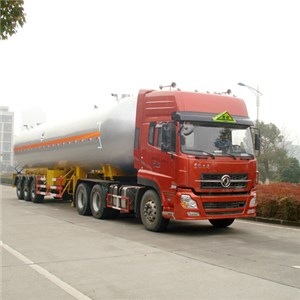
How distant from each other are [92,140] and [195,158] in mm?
4573

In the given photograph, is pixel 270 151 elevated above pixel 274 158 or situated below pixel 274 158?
above

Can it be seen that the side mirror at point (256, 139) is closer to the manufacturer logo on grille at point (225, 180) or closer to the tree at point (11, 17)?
the manufacturer logo on grille at point (225, 180)

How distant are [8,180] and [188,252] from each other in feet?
Answer: 136

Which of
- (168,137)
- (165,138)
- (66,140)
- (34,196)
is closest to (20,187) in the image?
(34,196)

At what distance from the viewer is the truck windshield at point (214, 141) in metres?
9.81

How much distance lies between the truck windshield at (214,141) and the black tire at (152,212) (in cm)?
159

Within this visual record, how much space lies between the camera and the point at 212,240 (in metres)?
9.63

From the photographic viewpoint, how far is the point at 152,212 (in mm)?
10633

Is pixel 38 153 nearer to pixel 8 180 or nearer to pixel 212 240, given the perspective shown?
pixel 212 240

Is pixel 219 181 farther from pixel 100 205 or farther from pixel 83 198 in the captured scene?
pixel 83 198

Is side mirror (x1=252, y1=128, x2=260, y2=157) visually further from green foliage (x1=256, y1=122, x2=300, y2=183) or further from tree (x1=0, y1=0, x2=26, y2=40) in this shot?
green foliage (x1=256, y1=122, x2=300, y2=183)

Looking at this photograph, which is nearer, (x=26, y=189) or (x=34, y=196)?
(x=34, y=196)

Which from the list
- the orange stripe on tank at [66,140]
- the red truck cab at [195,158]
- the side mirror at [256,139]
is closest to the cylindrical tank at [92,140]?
the orange stripe on tank at [66,140]

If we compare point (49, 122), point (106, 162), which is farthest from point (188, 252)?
point (49, 122)
